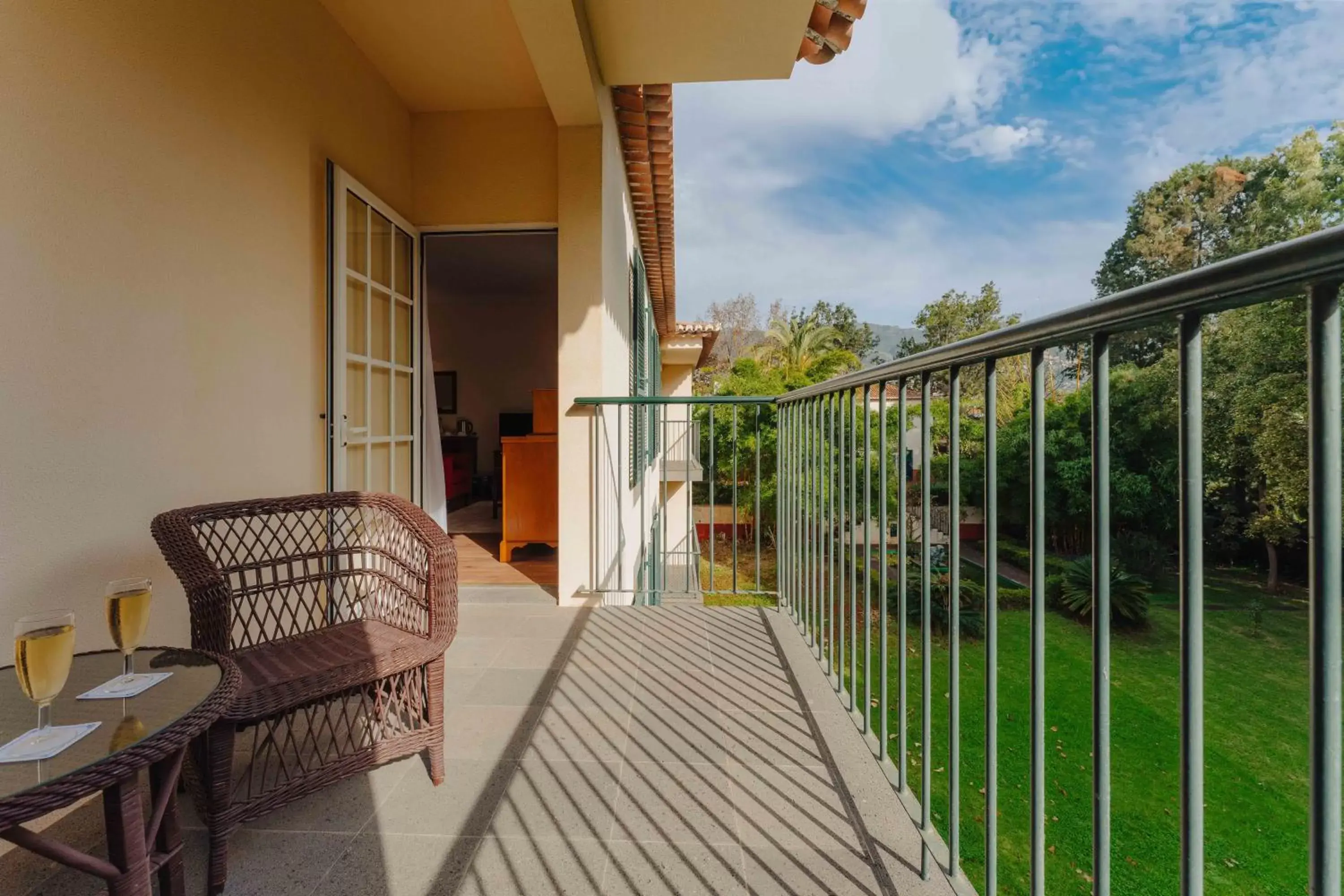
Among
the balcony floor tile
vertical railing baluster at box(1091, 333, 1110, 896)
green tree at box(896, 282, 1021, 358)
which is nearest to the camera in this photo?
vertical railing baluster at box(1091, 333, 1110, 896)

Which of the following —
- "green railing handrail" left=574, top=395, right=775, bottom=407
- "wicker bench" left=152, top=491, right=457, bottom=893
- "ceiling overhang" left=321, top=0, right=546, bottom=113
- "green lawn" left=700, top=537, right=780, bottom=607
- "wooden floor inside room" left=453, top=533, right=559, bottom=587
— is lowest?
"green lawn" left=700, top=537, right=780, bottom=607

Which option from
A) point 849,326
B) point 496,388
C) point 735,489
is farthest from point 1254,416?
point 849,326

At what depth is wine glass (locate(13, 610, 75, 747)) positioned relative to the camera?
950mm

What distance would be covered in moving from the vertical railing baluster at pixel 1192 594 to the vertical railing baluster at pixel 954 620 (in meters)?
0.44

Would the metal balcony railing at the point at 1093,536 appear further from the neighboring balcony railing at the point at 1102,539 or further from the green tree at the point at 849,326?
the green tree at the point at 849,326

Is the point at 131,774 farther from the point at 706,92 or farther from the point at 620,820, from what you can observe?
the point at 706,92

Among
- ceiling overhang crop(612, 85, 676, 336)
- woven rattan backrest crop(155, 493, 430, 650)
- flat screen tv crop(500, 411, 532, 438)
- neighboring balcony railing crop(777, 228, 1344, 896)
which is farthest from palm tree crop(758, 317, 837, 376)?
neighboring balcony railing crop(777, 228, 1344, 896)

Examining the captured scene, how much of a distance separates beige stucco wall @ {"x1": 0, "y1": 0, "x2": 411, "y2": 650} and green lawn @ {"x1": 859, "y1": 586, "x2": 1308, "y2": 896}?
4226mm

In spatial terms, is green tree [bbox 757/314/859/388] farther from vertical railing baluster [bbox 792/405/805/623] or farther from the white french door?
vertical railing baluster [bbox 792/405/805/623]

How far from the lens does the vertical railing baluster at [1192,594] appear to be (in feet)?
2.06

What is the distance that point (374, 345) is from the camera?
3191mm

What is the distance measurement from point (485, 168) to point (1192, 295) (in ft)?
12.1

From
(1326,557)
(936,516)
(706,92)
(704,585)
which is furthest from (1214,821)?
(706,92)

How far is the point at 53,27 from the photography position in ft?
5.07
